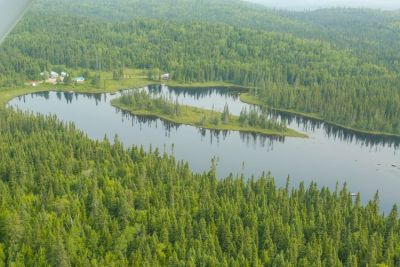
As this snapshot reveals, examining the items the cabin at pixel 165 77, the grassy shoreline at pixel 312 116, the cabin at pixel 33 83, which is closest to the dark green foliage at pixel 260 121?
the grassy shoreline at pixel 312 116

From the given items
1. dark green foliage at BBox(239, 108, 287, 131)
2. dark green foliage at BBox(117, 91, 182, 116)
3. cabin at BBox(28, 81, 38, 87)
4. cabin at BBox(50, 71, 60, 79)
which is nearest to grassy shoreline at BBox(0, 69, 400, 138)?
cabin at BBox(28, 81, 38, 87)

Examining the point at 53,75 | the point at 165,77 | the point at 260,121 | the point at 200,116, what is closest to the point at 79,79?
the point at 53,75

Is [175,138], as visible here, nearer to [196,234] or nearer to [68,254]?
[196,234]

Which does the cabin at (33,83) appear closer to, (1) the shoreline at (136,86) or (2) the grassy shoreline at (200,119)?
(1) the shoreline at (136,86)

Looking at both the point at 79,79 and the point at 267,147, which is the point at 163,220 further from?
the point at 79,79

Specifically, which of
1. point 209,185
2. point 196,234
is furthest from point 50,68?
point 196,234

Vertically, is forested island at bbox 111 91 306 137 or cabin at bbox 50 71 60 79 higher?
cabin at bbox 50 71 60 79

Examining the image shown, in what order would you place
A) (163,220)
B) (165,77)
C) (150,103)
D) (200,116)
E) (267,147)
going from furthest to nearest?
(165,77) < (150,103) < (200,116) < (267,147) < (163,220)

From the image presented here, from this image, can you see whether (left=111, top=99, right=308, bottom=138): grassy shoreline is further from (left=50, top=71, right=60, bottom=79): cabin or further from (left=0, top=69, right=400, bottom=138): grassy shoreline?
(left=50, top=71, right=60, bottom=79): cabin
